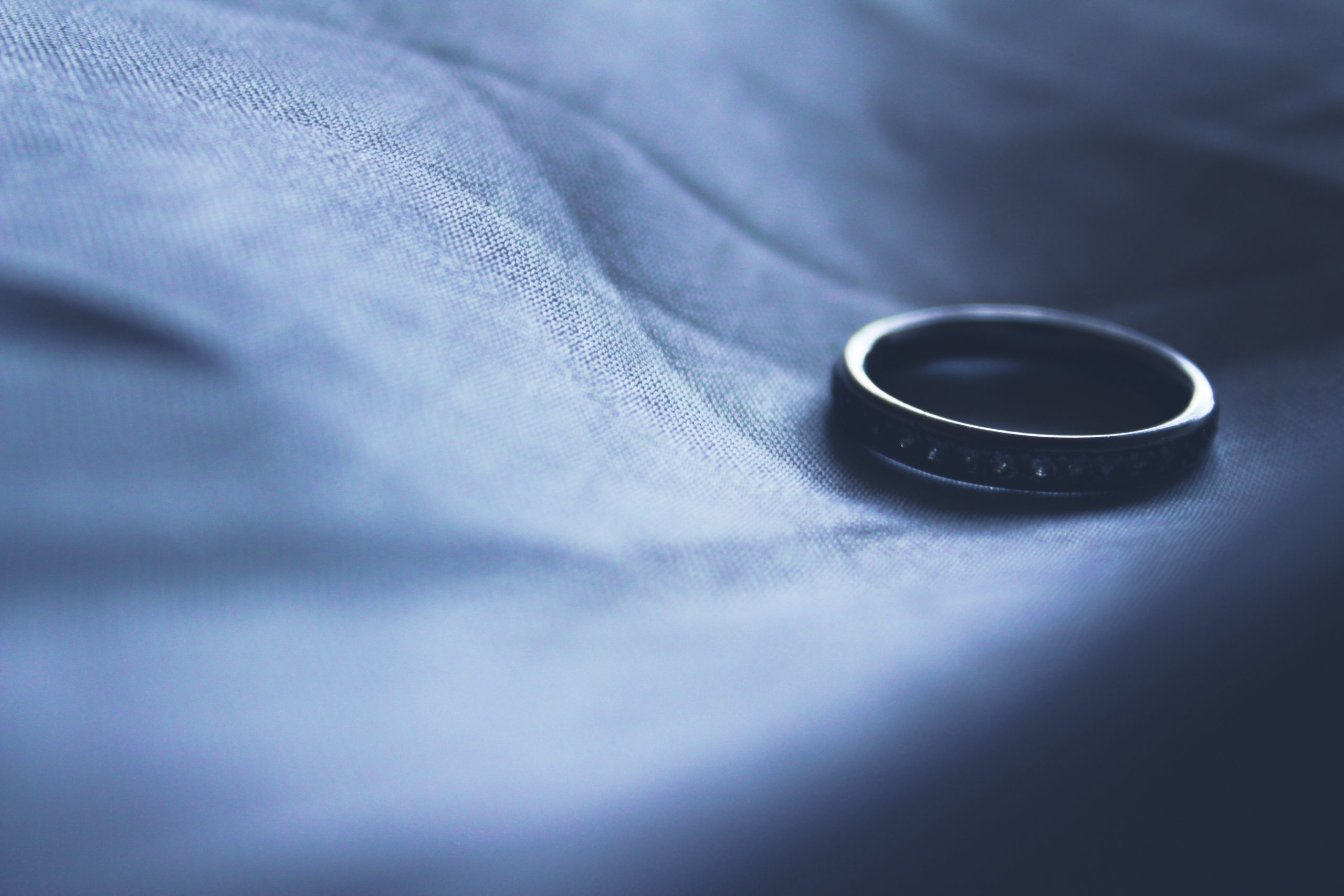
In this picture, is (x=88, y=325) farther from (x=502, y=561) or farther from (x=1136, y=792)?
(x=1136, y=792)

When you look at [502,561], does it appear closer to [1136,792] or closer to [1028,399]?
[1136,792]

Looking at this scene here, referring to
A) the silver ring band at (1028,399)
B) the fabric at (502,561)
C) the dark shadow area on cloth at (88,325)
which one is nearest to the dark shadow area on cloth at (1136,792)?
the fabric at (502,561)

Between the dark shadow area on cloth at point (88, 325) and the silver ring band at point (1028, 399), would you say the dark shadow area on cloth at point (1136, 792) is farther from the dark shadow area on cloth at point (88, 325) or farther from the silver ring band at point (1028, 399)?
the dark shadow area on cloth at point (88, 325)

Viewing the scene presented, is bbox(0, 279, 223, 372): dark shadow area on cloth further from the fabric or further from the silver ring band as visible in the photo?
the silver ring band

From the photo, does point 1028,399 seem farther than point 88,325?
Yes

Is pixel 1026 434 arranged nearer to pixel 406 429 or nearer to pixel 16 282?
pixel 406 429

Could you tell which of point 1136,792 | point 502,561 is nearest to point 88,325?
point 502,561
